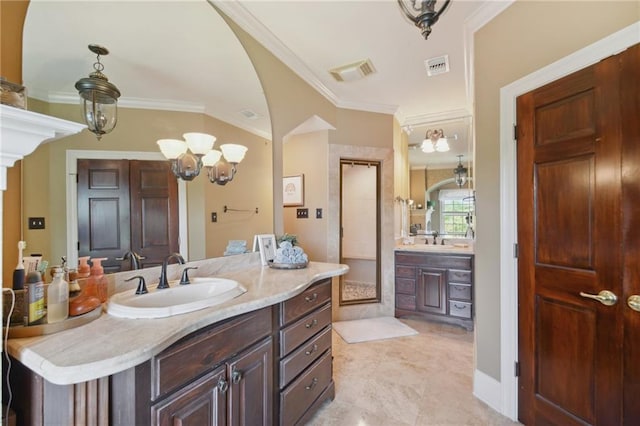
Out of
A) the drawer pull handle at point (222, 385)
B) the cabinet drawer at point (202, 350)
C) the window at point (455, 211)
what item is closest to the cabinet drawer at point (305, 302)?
the cabinet drawer at point (202, 350)

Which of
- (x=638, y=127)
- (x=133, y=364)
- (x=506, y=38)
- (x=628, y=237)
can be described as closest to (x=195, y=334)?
(x=133, y=364)

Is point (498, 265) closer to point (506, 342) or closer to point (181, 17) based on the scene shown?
point (506, 342)

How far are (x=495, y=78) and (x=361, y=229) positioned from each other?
7.81 feet

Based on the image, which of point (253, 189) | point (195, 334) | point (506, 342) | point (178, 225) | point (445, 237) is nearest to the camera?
point (195, 334)

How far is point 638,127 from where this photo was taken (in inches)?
49.9

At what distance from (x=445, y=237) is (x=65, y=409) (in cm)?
430

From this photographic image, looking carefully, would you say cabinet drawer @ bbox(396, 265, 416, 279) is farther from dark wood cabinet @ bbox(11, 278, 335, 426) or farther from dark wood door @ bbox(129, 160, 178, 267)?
dark wood door @ bbox(129, 160, 178, 267)

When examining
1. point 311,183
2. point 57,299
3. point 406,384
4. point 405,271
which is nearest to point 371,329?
point 405,271

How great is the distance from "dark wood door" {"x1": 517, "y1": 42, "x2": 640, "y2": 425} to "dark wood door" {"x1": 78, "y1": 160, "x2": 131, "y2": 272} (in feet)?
7.51

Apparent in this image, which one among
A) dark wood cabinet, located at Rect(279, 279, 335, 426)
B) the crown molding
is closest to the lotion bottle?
dark wood cabinet, located at Rect(279, 279, 335, 426)

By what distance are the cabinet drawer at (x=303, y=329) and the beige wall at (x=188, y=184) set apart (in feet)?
2.34

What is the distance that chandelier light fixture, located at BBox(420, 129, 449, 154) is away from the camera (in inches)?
150

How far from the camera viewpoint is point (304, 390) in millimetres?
1739

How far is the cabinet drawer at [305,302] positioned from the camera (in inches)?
62.1
